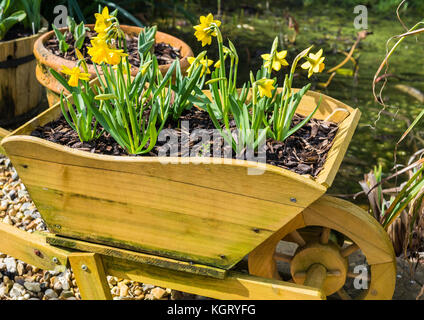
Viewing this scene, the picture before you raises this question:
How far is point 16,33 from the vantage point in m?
2.67

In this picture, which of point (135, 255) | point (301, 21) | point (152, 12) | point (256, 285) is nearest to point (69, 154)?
point (135, 255)

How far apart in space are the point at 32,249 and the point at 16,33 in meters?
1.57

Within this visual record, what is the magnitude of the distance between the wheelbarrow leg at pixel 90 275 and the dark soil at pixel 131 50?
38.0 inches

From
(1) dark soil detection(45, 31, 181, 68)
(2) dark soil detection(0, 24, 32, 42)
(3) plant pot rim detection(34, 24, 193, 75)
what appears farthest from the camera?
(2) dark soil detection(0, 24, 32, 42)

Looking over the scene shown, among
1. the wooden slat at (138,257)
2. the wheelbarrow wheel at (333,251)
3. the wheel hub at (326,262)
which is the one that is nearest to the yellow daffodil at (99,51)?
the wooden slat at (138,257)

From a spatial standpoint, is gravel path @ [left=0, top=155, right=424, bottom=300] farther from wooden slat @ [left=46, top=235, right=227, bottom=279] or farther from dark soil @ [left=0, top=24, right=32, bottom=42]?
dark soil @ [left=0, top=24, right=32, bottom=42]

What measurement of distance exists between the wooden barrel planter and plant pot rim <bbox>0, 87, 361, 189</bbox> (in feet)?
3.56

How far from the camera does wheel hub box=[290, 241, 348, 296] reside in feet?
4.79

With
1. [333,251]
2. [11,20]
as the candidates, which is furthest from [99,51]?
[11,20]

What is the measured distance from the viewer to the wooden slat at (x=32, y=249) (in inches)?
56.8

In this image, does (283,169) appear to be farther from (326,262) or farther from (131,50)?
(131,50)

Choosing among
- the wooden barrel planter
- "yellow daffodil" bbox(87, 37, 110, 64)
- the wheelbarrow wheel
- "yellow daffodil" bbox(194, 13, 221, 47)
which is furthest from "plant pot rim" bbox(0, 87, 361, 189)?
the wooden barrel planter

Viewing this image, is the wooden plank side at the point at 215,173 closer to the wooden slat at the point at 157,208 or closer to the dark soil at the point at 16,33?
the wooden slat at the point at 157,208

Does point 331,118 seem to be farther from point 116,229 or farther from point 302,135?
point 116,229
